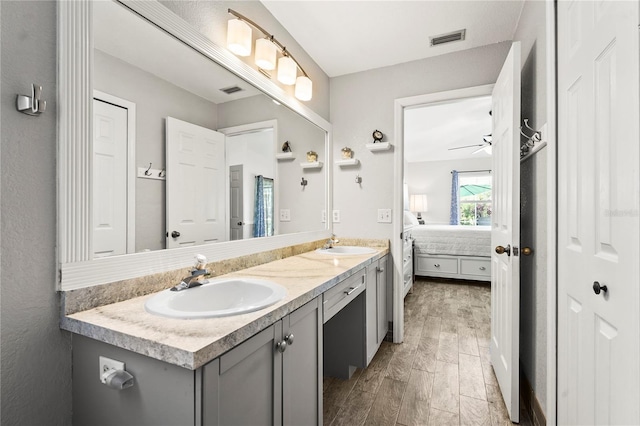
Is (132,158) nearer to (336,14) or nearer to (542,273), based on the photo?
(336,14)

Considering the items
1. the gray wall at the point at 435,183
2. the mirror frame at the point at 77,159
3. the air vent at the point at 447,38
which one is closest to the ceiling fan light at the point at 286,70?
the mirror frame at the point at 77,159

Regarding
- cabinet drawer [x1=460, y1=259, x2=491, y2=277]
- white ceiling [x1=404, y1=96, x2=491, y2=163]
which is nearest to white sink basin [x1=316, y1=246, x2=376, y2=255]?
white ceiling [x1=404, y1=96, x2=491, y2=163]

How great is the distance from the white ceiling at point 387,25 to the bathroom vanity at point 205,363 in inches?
69.4

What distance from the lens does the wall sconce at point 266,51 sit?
1564 mm

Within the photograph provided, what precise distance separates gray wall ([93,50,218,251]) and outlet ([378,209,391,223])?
1.82 meters

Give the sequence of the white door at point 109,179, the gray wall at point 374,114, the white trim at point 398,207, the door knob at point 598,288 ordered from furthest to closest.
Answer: the white trim at point 398,207 → the gray wall at point 374,114 → the white door at point 109,179 → the door knob at point 598,288

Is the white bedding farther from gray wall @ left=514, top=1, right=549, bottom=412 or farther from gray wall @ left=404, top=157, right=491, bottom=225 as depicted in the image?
gray wall @ left=404, top=157, right=491, bottom=225

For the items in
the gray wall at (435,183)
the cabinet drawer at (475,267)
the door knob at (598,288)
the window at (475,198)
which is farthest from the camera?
the gray wall at (435,183)

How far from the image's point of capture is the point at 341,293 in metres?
1.65

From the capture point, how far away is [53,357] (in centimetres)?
91

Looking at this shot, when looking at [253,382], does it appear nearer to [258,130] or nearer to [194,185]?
[194,185]

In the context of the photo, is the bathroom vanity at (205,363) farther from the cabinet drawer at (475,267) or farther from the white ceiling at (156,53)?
the cabinet drawer at (475,267)

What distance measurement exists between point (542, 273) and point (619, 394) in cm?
79

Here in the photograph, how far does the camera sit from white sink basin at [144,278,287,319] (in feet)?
3.12
